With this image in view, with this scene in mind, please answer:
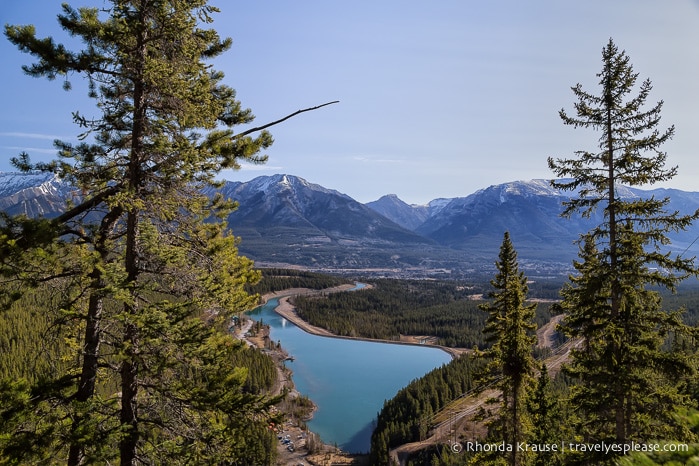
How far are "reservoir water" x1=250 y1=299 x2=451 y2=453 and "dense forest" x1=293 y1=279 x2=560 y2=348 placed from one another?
7.70m

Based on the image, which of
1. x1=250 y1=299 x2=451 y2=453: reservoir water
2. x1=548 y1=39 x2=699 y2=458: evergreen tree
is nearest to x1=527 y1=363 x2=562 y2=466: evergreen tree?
x1=548 y1=39 x2=699 y2=458: evergreen tree

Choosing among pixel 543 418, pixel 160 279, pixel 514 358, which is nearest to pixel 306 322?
pixel 543 418

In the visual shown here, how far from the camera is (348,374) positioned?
8350 centimetres

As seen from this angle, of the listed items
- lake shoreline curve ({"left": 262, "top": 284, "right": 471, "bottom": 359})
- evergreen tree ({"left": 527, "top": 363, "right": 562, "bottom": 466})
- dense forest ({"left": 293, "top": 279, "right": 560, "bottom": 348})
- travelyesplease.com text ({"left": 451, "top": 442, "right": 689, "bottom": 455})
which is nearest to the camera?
travelyesplease.com text ({"left": 451, "top": 442, "right": 689, "bottom": 455})

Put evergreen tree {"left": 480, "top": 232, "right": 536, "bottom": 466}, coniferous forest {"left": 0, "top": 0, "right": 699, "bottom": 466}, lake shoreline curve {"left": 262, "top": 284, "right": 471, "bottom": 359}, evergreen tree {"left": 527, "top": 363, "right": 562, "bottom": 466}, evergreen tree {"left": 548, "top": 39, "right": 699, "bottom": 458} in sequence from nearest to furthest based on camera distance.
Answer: coniferous forest {"left": 0, "top": 0, "right": 699, "bottom": 466}
evergreen tree {"left": 548, "top": 39, "right": 699, "bottom": 458}
evergreen tree {"left": 480, "top": 232, "right": 536, "bottom": 466}
evergreen tree {"left": 527, "top": 363, "right": 562, "bottom": 466}
lake shoreline curve {"left": 262, "top": 284, "right": 471, "bottom": 359}

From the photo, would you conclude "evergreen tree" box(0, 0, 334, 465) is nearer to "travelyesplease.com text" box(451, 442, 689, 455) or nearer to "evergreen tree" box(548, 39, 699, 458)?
"travelyesplease.com text" box(451, 442, 689, 455)

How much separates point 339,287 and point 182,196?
607 ft

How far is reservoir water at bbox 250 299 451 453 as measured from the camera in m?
57.9

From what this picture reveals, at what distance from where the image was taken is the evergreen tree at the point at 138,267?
6559 mm

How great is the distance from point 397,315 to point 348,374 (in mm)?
56997

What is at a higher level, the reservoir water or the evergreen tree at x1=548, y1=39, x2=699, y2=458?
the evergreen tree at x1=548, y1=39, x2=699, y2=458

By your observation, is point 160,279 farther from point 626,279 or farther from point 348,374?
point 348,374

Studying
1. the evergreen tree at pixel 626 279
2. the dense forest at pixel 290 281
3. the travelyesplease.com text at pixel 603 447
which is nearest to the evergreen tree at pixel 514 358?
the travelyesplease.com text at pixel 603 447

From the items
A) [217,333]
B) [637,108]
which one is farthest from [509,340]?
[217,333]
